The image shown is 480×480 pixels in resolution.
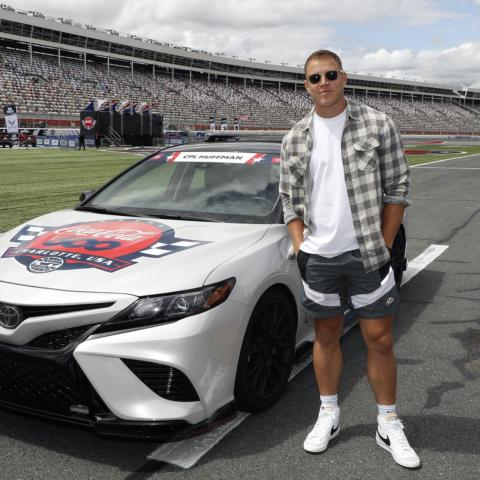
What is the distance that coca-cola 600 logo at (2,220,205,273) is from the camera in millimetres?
2899

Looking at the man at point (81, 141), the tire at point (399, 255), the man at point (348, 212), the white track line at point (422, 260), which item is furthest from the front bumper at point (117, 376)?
the man at point (81, 141)

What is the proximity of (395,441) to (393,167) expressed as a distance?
1.26m

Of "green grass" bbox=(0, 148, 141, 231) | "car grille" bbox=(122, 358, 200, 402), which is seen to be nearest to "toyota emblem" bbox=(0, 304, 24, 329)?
"car grille" bbox=(122, 358, 200, 402)

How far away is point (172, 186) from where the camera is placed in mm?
4297

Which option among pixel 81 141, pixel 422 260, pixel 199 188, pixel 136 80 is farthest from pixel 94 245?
pixel 136 80

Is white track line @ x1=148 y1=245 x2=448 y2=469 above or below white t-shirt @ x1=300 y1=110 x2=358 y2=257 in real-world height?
below

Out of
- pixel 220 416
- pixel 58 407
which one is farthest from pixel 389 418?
pixel 58 407

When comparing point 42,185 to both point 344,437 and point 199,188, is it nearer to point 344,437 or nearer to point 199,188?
point 199,188

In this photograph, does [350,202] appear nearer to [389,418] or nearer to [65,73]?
[389,418]

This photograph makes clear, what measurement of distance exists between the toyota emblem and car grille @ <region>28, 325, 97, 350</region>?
0.37 ft

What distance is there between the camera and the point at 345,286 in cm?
275

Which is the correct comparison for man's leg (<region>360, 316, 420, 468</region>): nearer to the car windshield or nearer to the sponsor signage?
the car windshield

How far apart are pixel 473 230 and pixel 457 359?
5.52 meters

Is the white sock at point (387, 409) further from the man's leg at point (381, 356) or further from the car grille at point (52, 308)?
the car grille at point (52, 308)
